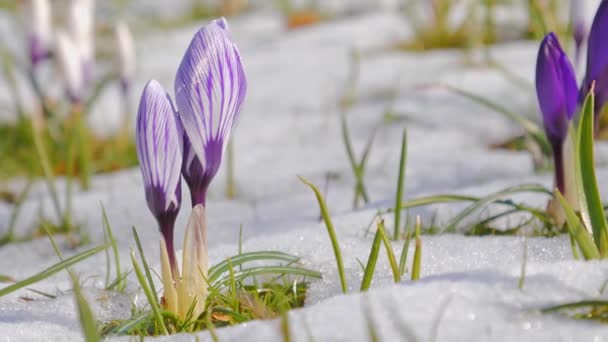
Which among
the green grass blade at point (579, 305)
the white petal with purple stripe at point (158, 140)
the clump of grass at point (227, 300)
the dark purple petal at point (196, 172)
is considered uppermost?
the white petal with purple stripe at point (158, 140)

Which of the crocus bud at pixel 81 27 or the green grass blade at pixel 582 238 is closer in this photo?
the green grass blade at pixel 582 238

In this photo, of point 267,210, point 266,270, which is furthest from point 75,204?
point 266,270

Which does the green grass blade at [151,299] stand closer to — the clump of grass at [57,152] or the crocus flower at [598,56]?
the crocus flower at [598,56]

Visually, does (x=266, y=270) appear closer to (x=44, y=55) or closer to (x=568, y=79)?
(x=568, y=79)

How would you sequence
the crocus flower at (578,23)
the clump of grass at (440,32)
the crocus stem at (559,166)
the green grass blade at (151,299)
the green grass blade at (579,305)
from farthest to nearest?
the clump of grass at (440,32) < the crocus flower at (578,23) < the crocus stem at (559,166) < the green grass blade at (151,299) < the green grass blade at (579,305)

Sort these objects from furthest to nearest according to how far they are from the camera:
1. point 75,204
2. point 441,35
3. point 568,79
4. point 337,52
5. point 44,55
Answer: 1. point 337,52
2. point 441,35
3. point 44,55
4. point 75,204
5. point 568,79

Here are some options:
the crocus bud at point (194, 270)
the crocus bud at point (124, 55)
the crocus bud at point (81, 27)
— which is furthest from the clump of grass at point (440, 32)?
the crocus bud at point (194, 270)
